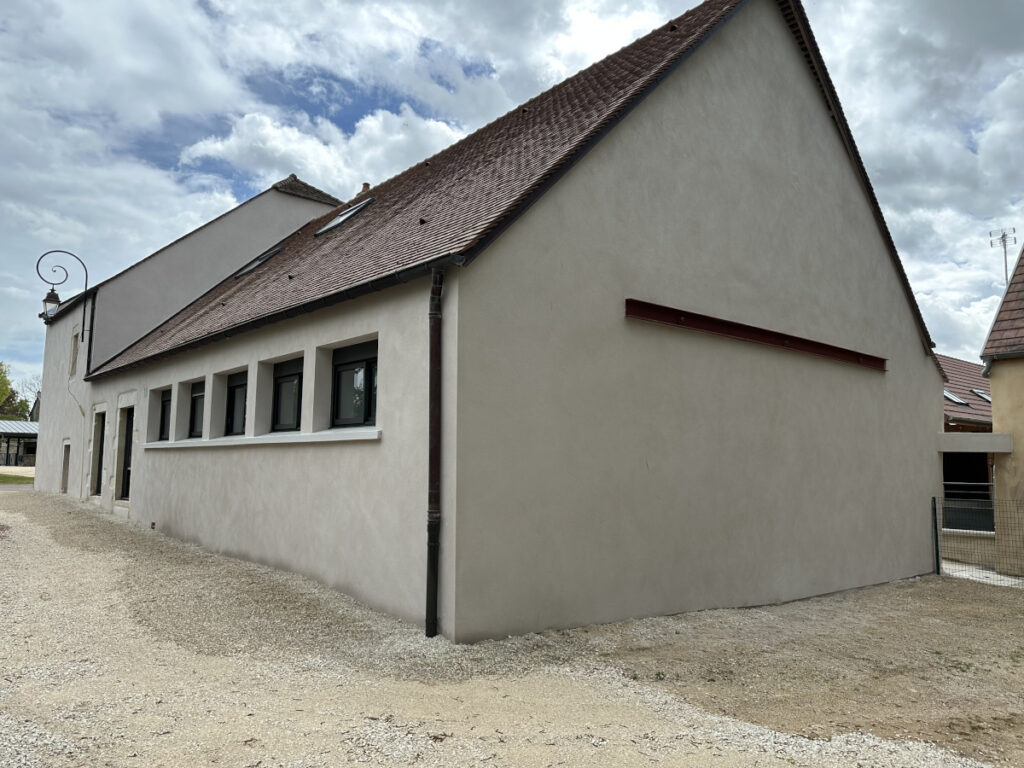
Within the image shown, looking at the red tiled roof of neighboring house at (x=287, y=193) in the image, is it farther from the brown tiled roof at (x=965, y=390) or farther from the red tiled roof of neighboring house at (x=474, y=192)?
the brown tiled roof at (x=965, y=390)

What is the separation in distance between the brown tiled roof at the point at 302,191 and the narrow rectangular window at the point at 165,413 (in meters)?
8.95

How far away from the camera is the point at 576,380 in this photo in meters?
7.68

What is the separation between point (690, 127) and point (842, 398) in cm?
520

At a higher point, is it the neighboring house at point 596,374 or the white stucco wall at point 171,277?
the white stucco wall at point 171,277

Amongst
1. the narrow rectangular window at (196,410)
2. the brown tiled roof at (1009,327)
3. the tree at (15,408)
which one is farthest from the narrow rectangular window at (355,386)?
the tree at (15,408)

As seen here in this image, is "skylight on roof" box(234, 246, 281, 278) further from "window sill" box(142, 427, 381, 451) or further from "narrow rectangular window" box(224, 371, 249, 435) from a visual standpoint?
"narrow rectangular window" box(224, 371, 249, 435)

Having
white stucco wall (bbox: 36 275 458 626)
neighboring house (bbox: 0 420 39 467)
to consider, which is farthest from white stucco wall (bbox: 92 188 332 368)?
neighboring house (bbox: 0 420 39 467)

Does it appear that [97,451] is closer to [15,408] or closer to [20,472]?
[20,472]

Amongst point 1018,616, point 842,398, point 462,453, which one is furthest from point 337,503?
point 1018,616

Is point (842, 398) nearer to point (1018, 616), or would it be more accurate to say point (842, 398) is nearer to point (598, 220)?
point (1018, 616)

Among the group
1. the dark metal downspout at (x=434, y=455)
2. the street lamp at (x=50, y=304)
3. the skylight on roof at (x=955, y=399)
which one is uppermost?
the street lamp at (x=50, y=304)

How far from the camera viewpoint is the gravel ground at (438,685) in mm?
4348

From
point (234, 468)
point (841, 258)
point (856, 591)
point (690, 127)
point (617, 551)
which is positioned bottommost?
point (856, 591)

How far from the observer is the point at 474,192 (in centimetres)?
918
